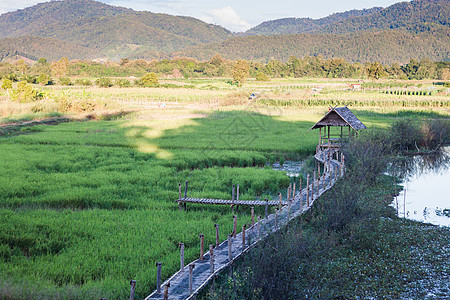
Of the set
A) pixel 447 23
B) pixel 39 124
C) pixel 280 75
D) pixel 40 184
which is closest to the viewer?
pixel 40 184

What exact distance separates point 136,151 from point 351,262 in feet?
43.4

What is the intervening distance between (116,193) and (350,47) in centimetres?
12532

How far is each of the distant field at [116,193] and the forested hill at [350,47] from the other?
102m

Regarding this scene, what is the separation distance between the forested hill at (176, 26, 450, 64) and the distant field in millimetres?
102454

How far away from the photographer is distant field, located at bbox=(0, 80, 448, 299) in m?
7.57

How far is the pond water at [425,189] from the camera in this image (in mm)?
12592

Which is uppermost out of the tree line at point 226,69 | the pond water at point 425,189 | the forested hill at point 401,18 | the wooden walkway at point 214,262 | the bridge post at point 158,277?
the forested hill at point 401,18

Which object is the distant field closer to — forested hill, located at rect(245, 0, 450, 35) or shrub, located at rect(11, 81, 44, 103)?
shrub, located at rect(11, 81, 44, 103)

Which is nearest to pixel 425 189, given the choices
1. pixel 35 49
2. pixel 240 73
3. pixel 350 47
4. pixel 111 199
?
pixel 111 199

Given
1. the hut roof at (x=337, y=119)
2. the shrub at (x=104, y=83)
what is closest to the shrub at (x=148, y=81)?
the shrub at (x=104, y=83)

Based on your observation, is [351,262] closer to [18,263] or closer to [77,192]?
[18,263]

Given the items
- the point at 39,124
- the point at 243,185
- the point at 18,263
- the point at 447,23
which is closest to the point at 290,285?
the point at 18,263

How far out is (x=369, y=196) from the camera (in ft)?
45.0

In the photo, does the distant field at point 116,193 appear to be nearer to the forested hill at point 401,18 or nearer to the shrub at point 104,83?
the shrub at point 104,83
